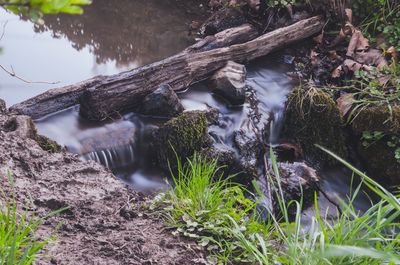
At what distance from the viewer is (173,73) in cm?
479

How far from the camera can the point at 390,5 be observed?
19.3 feet

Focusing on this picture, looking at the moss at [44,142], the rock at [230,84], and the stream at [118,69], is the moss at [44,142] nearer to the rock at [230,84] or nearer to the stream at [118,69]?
the stream at [118,69]

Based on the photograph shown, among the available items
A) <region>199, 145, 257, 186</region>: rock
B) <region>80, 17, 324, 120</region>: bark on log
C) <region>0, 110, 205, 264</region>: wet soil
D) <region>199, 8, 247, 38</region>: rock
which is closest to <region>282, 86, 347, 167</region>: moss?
<region>199, 145, 257, 186</region>: rock

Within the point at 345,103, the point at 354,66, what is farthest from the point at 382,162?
the point at 354,66

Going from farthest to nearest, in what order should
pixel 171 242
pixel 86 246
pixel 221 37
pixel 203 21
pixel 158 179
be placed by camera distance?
pixel 203 21 < pixel 221 37 < pixel 158 179 < pixel 171 242 < pixel 86 246

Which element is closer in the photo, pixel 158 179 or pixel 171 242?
pixel 171 242

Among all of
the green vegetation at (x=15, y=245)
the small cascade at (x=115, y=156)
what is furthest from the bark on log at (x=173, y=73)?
the green vegetation at (x=15, y=245)

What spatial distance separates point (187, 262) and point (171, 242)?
0.17 meters

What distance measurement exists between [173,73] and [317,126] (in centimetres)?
158

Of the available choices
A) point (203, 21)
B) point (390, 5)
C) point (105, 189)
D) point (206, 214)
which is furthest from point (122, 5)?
point (206, 214)

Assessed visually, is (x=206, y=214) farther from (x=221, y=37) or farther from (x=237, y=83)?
(x=221, y=37)

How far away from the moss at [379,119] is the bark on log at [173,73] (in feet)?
5.13

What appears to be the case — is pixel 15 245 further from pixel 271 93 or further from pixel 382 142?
pixel 271 93

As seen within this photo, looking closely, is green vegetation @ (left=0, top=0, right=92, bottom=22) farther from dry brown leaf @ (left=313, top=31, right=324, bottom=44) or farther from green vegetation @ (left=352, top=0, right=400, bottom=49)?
dry brown leaf @ (left=313, top=31, right=324, bottom=44)
